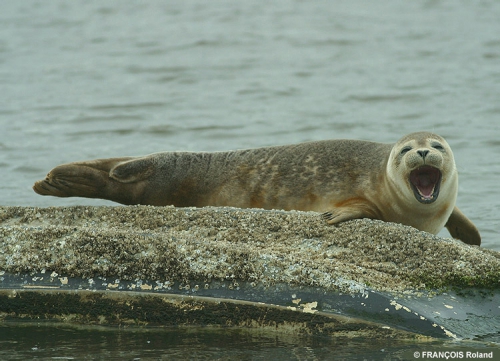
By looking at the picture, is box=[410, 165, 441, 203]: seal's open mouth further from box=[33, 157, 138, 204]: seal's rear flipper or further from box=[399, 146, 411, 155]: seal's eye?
box=[33, 157, 138, 204]: seal's rear flipper

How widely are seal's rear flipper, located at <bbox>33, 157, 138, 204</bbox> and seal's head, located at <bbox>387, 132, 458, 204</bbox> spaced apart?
1.99m

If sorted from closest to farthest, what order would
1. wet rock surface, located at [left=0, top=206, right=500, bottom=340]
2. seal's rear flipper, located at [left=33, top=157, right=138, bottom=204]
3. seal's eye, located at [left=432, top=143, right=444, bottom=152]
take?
wet rock surface, located at [left=0, top=206, right=500, bottom=340], seal's eye, located at [left=432, top=143, right=444, bottom=152], seal's rear flipper, located at [left=33, top=157, right=138, bottom=204]

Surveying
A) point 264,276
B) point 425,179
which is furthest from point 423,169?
point 264,276

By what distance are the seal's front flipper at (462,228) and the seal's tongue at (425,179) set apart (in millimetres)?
620

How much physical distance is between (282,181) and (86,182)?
146 cm

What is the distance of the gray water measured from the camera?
1258 cm

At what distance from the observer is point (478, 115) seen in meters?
14.3

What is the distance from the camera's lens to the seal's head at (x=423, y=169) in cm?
614

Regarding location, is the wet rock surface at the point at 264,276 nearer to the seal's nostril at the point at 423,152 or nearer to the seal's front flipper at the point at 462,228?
the seal's nostril at the point at 423,152

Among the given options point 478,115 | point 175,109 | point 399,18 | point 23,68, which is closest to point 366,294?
point 478,115

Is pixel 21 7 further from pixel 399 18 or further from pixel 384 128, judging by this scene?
pixel 384 128

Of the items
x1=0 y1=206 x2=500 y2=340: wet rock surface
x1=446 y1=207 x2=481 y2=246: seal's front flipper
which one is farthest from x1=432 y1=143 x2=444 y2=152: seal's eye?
x1=0 y1=206 x2=500 y2=340: wet rock surface

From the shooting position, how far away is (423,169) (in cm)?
634

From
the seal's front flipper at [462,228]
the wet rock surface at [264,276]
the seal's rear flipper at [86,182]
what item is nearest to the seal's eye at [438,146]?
the seal's front flipper at [462,228]
